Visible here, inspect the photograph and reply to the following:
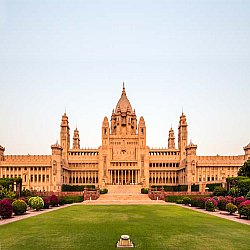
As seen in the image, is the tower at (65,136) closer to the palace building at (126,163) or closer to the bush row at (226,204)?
the palace building at (126,163)

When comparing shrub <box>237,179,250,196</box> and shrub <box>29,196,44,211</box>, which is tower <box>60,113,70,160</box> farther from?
shrub <box>237,179,250,196</box>

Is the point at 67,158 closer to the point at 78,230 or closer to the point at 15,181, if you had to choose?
the point at 15,181

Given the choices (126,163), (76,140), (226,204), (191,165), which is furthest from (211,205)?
(76,140)

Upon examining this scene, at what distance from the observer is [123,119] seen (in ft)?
375

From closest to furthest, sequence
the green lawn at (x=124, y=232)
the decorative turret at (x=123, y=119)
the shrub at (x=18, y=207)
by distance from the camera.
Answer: the green lawn at (x=124, y=232)
the shrub at (x=18, y=207)
the decorative turret at (x=123, y=119)

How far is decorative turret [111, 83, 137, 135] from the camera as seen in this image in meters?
112

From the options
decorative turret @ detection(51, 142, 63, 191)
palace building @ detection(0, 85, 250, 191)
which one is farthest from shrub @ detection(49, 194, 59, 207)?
palace building @ detection(0, 85, 250, 191)

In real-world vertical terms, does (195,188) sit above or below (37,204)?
below

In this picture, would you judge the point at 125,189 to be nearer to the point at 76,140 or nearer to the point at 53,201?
the point at 53,201

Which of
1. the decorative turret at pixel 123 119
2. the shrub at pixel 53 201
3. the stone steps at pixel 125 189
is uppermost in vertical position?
the decorative turret at pixel 123 119

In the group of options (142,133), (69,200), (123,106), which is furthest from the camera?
(123,106)

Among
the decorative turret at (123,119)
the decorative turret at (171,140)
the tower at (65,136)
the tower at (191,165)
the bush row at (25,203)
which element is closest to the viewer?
the bush row at (25,203)

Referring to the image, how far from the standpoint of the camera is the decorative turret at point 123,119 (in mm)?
112438

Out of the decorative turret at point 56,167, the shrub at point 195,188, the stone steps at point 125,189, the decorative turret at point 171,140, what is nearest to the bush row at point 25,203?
the stone steps at point 125,189
